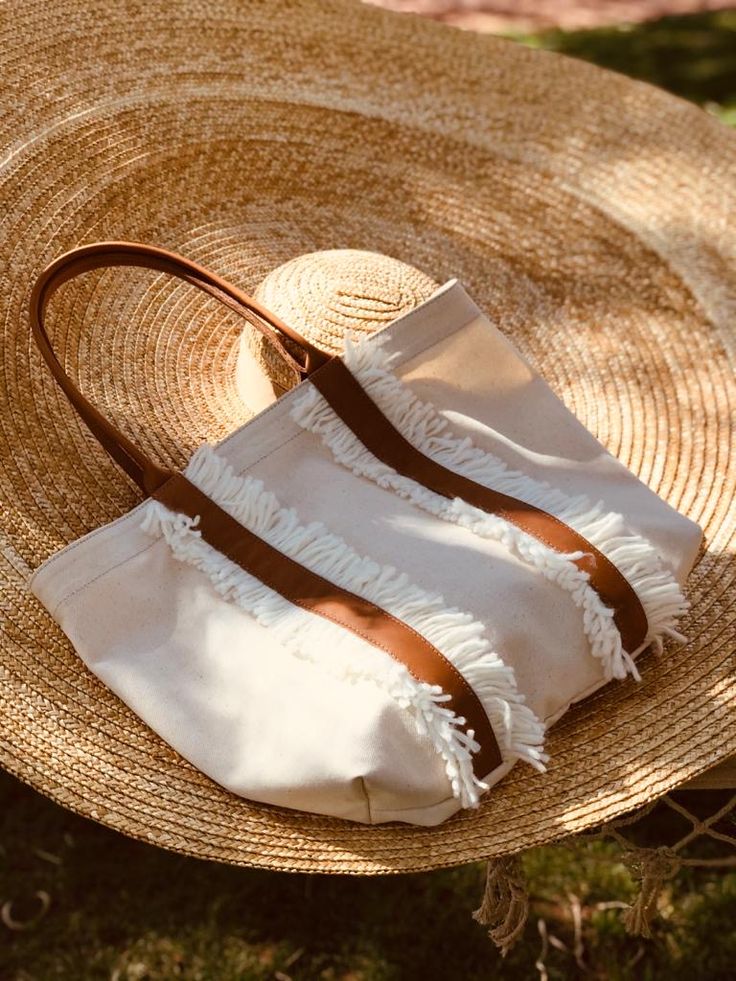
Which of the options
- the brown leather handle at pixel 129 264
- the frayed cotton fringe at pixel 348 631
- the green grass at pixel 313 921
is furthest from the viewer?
the green grass at pixel 313 921

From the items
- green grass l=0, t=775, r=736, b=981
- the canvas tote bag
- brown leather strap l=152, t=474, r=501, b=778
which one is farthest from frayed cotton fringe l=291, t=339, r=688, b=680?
green grass l=0, t=775, r=736, b=981

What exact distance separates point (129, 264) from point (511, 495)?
1.20ft

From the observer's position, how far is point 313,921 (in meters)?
1.24

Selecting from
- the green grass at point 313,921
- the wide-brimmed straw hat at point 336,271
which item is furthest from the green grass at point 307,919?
the wide-brimmed straw hat at point 336,271

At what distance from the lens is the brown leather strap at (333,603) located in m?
0.81

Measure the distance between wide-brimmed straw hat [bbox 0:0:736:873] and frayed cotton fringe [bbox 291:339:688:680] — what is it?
0.07 metres

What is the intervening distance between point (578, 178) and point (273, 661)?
31.1 inches

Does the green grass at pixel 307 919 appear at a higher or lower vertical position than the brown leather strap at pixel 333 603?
lower

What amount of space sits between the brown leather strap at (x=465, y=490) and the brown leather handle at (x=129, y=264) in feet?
0.12

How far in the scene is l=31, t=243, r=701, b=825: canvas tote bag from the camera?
31.7 inches

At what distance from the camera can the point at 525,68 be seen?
4.79 ft

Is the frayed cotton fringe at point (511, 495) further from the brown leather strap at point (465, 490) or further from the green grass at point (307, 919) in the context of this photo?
the green grass at point (307, 919)

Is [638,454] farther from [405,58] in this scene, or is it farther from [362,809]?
[405,58]

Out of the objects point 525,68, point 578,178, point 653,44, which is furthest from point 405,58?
point 653,44
